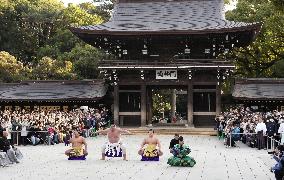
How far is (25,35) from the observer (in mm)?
59344

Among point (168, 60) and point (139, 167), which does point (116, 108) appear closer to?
point (168, 60)

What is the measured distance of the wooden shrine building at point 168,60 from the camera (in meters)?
32.9

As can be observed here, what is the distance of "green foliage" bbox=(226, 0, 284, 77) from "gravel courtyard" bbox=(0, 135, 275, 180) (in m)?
24.3

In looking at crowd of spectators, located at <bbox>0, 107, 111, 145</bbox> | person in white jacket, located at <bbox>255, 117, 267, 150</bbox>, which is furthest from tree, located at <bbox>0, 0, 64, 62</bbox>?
person in white jacket, located at <bbox>255, 117, 267, 150</bbox>

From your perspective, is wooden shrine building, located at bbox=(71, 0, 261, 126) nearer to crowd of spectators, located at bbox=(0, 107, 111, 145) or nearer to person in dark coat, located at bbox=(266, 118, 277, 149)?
crowd of spectators, located at bbox=(0, 107, 111, 145)

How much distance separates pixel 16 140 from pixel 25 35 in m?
36.2

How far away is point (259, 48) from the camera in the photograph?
153 ft

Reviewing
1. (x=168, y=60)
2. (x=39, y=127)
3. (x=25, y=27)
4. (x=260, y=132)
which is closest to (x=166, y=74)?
(x=168, y=60)

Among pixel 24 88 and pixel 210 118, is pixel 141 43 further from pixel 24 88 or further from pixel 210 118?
pixel 24 88

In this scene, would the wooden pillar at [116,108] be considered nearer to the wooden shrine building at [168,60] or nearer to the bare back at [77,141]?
the wooden shrine building at [168,60]

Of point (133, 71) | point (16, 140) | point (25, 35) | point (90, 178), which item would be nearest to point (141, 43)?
point (133, 71)

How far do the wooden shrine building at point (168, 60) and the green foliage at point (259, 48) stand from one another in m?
8.85

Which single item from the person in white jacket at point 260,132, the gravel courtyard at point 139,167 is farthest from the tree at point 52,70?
the person in white jacket at point 260,132

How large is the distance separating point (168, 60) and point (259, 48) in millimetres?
15455
